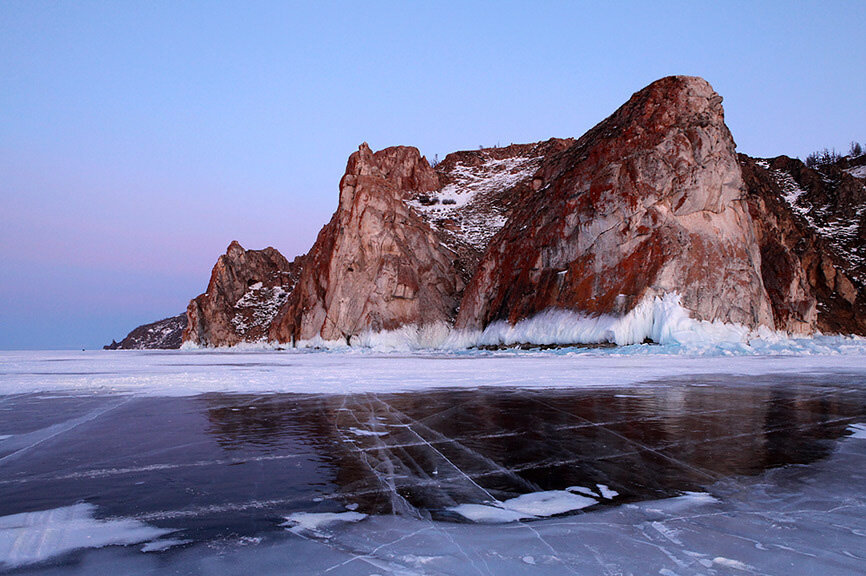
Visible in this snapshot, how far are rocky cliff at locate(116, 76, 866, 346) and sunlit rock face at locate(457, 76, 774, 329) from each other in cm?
9

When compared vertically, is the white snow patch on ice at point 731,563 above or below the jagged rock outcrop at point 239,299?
below

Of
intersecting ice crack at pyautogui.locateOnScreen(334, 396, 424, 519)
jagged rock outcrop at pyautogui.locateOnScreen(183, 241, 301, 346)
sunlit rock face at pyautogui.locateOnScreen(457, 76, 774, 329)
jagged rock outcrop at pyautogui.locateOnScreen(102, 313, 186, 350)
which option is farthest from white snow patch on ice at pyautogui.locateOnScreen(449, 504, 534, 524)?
jagged rock outcrop at pyautogui.locateOnScreen(102, 313, 186, 350)

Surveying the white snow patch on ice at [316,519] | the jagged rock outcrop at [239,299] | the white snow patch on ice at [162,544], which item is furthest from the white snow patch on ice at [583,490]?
the jagged rock outcrop at [239,299]

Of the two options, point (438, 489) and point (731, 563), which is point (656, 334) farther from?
point (731, 563)

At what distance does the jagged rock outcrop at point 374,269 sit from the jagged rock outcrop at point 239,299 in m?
23.1

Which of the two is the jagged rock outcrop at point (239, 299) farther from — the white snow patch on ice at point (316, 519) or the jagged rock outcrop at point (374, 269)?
the white snow patch on ice at point (316, 519)

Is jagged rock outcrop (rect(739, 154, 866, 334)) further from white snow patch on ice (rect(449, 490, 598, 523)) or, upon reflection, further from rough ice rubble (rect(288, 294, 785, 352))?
white snow patch on ice (rect(449, 490, 598, 523))

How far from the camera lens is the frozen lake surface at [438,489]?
2273 mm

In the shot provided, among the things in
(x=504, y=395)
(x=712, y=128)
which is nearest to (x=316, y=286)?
(x=712, y=128)

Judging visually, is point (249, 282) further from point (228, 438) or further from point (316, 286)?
point (228, 438)

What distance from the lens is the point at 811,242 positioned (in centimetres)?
5647

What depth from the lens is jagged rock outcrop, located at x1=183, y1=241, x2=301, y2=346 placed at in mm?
75625

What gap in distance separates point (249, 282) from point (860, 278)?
8010 centimetres

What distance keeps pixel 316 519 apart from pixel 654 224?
32735 millimetres
